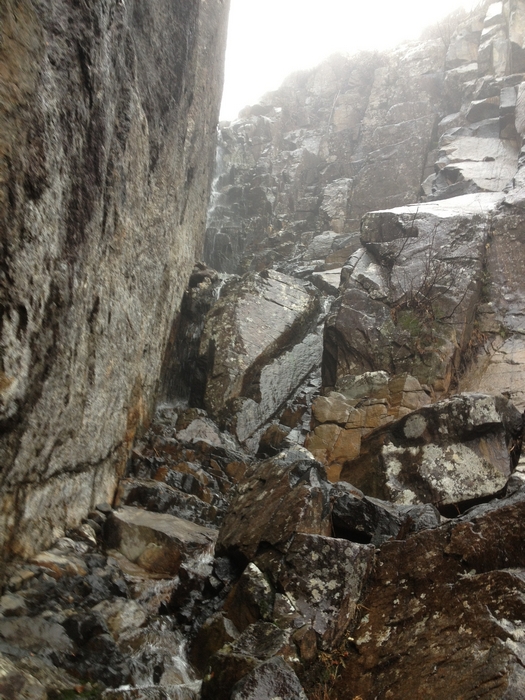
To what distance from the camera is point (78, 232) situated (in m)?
4.60

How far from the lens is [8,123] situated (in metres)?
3.29

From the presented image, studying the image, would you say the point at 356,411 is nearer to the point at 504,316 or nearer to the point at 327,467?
the point at 327,467

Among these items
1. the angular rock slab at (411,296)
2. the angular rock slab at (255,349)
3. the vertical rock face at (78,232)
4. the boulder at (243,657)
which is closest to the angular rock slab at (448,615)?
the boulder at (243,657)

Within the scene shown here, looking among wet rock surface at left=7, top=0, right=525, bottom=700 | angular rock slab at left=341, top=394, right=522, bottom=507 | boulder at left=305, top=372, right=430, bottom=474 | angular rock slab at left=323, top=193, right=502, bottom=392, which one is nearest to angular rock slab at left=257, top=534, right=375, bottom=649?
wet rock surface at left=7, top=0, right=525, bottom=700

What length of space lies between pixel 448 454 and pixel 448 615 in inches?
184

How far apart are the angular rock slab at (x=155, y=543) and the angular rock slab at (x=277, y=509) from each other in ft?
1.84

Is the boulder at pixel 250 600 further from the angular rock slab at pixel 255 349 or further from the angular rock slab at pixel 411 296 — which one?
the angular rock slab at pixel 411 296

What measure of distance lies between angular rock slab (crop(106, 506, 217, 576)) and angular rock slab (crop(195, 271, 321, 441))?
4.58 m

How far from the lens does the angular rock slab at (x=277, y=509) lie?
196 inches

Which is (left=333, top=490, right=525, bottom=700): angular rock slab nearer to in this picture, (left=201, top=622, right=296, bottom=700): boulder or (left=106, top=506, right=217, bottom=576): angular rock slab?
(left=201, top=622, right=296, bottom=700): boulder

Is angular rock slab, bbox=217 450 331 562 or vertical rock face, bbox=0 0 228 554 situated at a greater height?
vertical rock face, bbox=0 0 228 554

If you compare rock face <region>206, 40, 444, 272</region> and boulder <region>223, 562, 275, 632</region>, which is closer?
boulder <region>223, 562, 275, 632</region>

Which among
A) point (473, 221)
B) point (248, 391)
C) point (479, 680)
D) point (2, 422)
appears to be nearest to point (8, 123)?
Result: point (2, 422)

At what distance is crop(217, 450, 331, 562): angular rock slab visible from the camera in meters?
4.97
